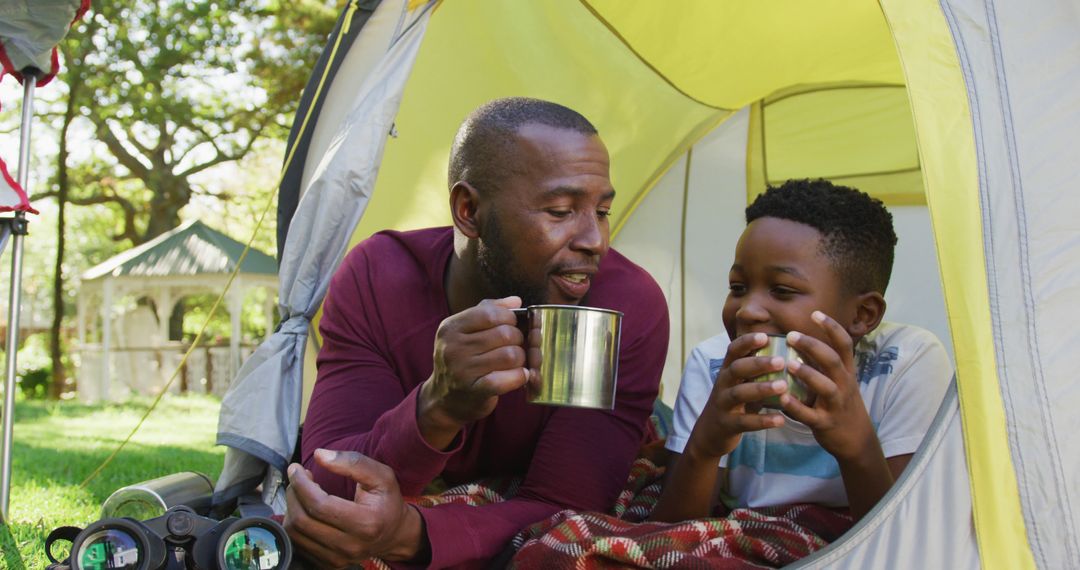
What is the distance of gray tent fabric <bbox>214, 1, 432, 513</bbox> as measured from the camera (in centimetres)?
267

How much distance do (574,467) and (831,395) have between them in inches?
27.5

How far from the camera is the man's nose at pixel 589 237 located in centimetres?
207

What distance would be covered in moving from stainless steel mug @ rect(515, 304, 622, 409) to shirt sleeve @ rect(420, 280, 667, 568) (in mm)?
428

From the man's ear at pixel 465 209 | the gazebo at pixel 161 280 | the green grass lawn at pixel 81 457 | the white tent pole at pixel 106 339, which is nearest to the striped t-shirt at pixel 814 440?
the man's ear at pixel 465 209

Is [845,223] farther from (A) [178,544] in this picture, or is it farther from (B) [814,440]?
(A) [178,544]

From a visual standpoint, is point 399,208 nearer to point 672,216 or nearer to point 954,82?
point 672,216

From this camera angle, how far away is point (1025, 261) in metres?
1.63

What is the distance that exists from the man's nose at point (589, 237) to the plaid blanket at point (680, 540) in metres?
0.54

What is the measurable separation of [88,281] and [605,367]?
47.4 ft

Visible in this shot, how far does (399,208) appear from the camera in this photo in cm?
345

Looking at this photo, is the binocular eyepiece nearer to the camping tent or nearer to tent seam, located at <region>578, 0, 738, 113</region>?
the camping tent

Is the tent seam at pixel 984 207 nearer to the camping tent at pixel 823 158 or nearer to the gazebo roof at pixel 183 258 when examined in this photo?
the camping tent at pixel 823 158

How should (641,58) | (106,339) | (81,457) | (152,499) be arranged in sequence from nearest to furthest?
(152,499), (641,58), (81,457), (106,339)

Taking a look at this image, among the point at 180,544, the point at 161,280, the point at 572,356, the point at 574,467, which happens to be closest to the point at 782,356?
the point at 572,356
